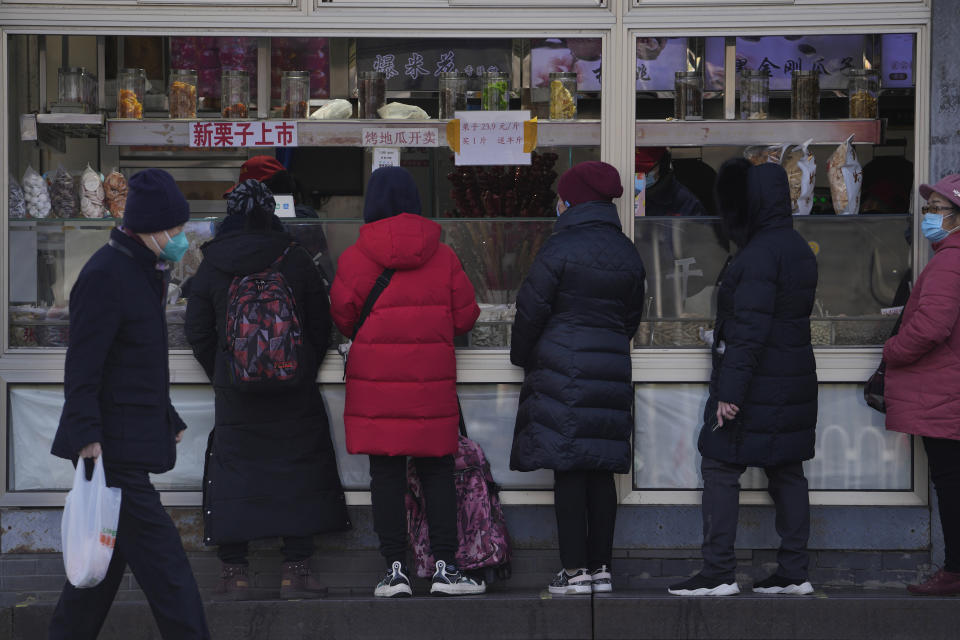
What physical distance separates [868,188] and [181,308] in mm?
3324

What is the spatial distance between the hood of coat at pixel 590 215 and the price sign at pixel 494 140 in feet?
2.12

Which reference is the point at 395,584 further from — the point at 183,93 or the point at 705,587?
the point at 183,93

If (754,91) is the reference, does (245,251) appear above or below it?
below

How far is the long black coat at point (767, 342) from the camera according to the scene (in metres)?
5.77

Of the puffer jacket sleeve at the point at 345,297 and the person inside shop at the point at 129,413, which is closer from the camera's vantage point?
the person inside shop at the point at 129,413

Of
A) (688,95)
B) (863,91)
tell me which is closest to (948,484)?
(863,91)

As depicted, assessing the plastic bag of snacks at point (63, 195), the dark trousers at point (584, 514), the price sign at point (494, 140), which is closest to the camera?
the dark trousers at point (584, 514)

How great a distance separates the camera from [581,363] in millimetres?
5848

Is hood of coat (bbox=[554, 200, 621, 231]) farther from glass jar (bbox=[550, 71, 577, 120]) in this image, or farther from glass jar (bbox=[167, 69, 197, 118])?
glass jar (bbox=[167, 69, 197, 118])

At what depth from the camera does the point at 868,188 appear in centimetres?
652

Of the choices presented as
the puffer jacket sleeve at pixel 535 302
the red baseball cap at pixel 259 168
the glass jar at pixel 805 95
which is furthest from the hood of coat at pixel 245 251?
the glass jar at pixel 805 95

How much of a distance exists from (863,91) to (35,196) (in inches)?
157

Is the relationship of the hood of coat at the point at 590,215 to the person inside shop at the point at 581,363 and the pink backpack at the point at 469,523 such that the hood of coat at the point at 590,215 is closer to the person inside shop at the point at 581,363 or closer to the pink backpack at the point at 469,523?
the person inside shop at the point at 581,363

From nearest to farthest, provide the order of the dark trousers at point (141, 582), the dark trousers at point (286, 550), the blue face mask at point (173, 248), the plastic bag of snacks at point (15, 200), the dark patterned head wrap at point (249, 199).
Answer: the dark trousers at point (141, 582) < the blue face mask at point (173, 248) < the dark patterned head wrap at point (249, 199) < the dark trousers at point (286, 550) < the plastic bag of snacks at point (15, 200)
